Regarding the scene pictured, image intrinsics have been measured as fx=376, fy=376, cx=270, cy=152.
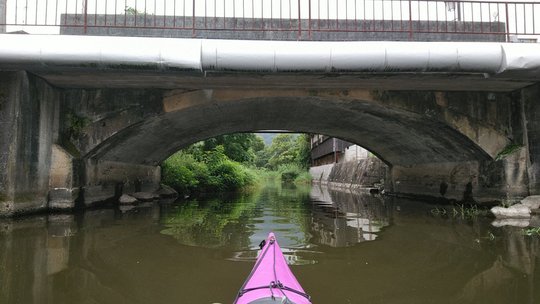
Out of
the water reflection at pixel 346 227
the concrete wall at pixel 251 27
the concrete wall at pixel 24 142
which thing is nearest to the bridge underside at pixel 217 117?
the concrete wall at pixel 24 142

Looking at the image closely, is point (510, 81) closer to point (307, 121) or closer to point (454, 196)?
point (454, 196)

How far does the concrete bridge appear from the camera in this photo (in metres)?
7.40

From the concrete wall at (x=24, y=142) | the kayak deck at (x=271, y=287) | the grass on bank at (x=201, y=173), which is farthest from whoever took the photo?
the grass on bank at (x=201, y=173)

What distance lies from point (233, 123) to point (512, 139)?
8.63m

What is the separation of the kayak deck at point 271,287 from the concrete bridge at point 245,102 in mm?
4994

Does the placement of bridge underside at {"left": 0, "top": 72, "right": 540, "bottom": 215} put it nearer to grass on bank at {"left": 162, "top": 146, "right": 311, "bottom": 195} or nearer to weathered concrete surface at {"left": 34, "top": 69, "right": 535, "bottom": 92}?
weathered concrete surface at {"left": 34, "top": 69, "right": 535, "bottom": 92}

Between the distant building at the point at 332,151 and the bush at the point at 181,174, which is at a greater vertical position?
the distant building at the point at 332,151

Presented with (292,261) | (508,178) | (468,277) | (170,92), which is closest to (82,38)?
(170,92)

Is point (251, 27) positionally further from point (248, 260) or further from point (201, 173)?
point (201, 173)

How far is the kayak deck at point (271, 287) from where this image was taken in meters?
2.63

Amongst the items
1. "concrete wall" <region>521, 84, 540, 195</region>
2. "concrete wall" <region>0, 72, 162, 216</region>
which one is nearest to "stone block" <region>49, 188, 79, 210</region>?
"concrete wall" <region>0, 72, 162, 216</region>

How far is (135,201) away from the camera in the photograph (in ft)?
43.6

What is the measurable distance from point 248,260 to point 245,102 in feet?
19.7

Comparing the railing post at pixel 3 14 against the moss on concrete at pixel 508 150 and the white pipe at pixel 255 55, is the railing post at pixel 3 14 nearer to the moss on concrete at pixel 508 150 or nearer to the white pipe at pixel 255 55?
the white pipe at pixel 255 55
